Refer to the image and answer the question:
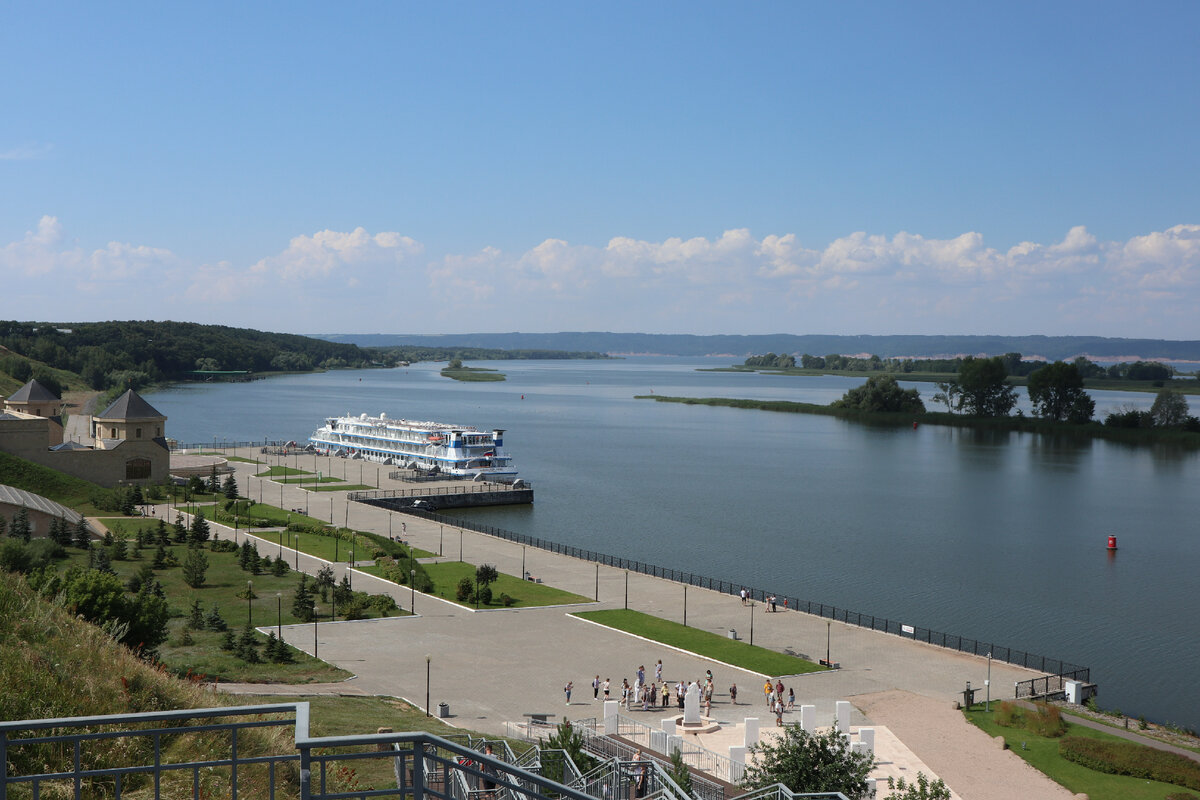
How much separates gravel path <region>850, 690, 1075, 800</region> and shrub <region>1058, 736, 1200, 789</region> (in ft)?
4.46

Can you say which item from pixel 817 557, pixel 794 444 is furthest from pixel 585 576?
pixel 794 444

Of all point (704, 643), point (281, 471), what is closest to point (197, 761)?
point (704, 643)

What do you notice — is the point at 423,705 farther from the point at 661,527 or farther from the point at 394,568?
the point at 661,527

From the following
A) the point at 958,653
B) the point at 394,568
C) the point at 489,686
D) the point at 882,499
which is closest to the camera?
the point at 489,686

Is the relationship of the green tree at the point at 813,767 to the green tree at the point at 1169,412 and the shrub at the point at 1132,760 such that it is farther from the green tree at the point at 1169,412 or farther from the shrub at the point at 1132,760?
the green tree at the point at 1169,412

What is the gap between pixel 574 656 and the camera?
98.2 ft

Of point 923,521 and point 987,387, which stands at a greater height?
point 987,387

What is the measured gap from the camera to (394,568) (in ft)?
137

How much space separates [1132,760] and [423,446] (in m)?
66.9

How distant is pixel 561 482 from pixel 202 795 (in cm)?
6969

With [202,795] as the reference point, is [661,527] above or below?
below

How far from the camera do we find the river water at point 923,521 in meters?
37.9

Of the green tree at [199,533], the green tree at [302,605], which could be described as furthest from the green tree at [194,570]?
the green tree at [199,533]

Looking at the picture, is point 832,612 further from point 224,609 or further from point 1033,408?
point 1033,408
